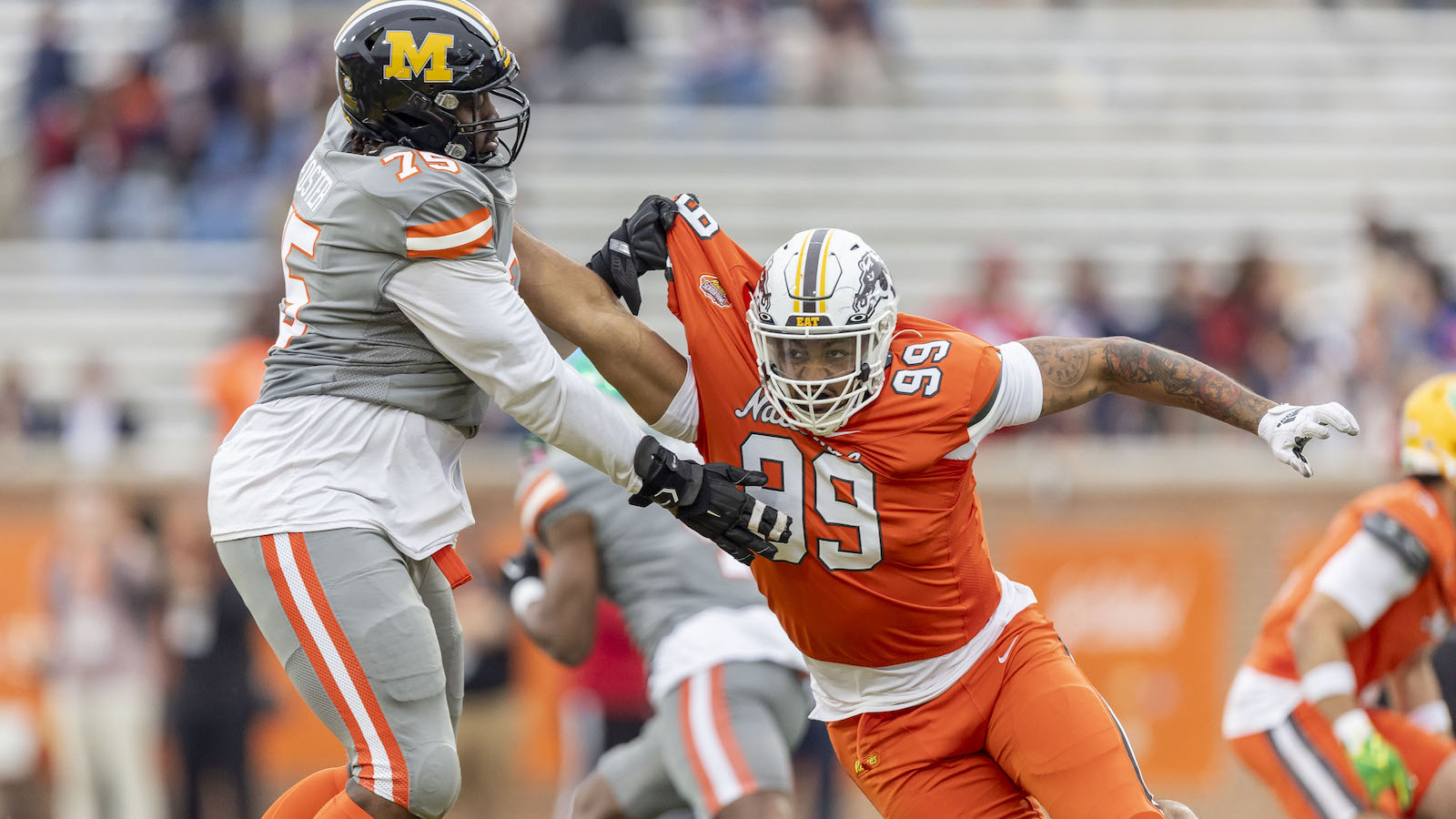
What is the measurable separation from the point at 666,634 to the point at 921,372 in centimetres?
178

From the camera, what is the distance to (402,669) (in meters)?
4.17

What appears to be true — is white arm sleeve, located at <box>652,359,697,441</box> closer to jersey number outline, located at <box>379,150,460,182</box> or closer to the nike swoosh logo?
jersey number outline, located at <box>379,150,460,182</box>

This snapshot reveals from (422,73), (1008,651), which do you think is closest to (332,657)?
(422,73)

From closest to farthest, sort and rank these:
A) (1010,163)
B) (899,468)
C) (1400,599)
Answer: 1. (899,468)
2. (1400,599)
3. (1010,163)

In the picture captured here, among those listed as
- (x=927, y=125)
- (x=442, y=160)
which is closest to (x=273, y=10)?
(x=927, y=125)

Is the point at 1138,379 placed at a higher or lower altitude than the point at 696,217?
lower

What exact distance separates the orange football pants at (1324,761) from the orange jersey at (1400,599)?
183 millimetres

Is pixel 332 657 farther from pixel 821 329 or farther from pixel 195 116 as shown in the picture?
pixel 195 116

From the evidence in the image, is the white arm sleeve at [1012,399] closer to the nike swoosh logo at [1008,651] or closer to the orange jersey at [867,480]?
the orange jersey at [867,480]

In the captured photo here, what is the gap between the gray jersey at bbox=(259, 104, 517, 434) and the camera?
13.5 ft

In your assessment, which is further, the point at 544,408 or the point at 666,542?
the point at 666,542

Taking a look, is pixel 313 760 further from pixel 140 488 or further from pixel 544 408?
pixel 544 408

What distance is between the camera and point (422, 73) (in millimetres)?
4191

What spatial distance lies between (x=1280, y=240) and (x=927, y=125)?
262 centimetres
